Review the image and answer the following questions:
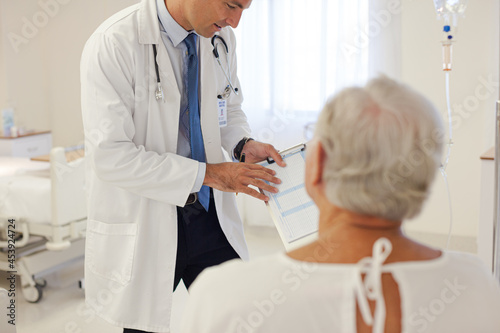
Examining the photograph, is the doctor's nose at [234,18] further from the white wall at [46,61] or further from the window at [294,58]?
the white wall at [46,61]

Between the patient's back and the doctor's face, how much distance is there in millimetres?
882

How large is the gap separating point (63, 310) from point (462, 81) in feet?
9.30

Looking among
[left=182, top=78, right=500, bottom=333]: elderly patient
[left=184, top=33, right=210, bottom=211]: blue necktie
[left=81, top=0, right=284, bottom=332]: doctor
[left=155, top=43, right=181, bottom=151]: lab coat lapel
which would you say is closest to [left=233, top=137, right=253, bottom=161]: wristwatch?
[left=81, top=0, right=284, bottom=332]: doctor

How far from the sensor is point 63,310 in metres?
2.87

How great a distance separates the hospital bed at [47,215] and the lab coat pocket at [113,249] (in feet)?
4.21

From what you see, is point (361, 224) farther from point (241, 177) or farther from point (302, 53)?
point (302, 53)

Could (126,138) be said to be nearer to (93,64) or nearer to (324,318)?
(93,64)

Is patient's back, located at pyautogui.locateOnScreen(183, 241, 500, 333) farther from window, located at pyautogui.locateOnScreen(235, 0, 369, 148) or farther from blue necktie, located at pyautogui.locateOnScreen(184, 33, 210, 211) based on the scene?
window, located at pyautogui.locateOnScreen(235, 0, 369, 148)

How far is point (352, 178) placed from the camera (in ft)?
2.59

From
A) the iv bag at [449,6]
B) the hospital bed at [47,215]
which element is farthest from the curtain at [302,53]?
the hospital bed at [47,215]

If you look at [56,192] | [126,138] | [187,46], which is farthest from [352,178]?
[56,192]

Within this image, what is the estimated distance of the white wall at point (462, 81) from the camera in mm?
3508

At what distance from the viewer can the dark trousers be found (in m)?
1.65

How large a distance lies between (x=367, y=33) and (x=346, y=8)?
22cm
